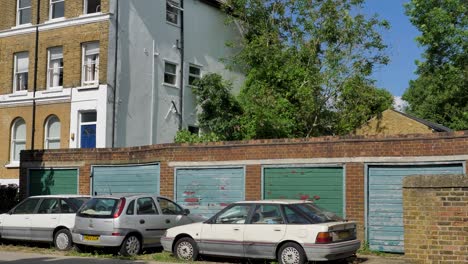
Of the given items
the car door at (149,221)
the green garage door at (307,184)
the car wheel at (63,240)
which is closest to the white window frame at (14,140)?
the car wheel at (63,240)

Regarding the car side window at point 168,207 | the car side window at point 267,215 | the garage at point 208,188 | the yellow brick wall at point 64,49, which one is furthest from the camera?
the yellow brick wall at point 64,49

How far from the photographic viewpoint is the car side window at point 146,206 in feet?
48.0

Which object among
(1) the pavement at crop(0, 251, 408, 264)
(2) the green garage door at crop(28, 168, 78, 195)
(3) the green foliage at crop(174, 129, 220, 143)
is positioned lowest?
(1) the pavement at crop(0, 251, 408, 264)

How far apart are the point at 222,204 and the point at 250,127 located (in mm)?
10323

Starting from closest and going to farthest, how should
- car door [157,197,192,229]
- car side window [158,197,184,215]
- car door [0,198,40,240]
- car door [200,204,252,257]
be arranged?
1. car door [200,204,252,257]
2. car door [157,197,192,229]
3. car side window [158,197,184,215]
4. car door [0,198,40,240]

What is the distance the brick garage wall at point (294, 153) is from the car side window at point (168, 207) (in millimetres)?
2217

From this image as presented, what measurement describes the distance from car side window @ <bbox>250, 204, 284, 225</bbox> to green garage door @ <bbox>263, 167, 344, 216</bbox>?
3507 mm

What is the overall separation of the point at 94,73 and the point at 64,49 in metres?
1.90

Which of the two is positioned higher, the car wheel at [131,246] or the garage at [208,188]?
the garage at [208,188]

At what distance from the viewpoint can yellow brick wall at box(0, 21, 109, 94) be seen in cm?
2580

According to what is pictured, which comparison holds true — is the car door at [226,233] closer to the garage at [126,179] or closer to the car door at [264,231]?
the car door at [264,231]

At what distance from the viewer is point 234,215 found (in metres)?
13.0

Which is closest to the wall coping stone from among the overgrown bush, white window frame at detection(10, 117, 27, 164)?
the overgrown bush

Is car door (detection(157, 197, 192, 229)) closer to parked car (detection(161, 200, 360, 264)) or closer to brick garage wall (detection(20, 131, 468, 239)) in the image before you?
parked car (detection(161, 200, 360, 264))
